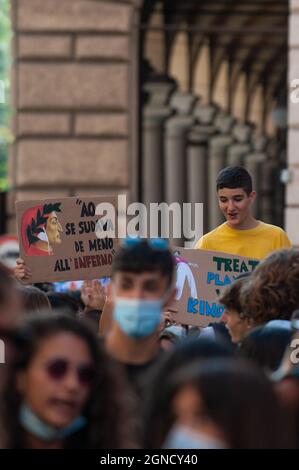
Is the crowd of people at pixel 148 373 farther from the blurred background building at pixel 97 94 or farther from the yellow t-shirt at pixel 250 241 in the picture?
the blurred background building at pixel 97 94

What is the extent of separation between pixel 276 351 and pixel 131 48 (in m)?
10.1

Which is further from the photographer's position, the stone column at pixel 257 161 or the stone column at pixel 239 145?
the stone column at pixel 257 161

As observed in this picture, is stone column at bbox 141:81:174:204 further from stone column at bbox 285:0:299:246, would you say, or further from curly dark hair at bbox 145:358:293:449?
curly dark hair at bbox 145:358:293:449

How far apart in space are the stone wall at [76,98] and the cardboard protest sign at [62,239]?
6.71 metres

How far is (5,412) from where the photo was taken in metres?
4.41

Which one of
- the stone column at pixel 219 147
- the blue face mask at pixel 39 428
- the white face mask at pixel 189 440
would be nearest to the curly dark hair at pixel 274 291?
the blue face mask at pixel 39 428

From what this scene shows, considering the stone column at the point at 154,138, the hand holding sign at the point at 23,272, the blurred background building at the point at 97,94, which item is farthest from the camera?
the stone column at the point at 154,138

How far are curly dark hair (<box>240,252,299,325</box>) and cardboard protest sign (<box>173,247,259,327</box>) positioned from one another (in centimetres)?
164

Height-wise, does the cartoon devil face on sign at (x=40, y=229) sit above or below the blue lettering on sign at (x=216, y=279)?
→ above

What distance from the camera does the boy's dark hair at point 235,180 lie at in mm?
8641

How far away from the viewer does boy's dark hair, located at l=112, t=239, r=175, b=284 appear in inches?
210

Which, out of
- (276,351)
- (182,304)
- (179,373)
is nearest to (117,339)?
(276,351)

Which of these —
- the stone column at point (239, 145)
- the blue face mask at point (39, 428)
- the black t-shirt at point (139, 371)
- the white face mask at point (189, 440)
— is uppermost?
the white face mask at point (189, 440)

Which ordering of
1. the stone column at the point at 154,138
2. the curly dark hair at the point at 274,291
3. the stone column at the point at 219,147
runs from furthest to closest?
the stone column at the point at 219,147
the stone column at the point at 154,138
the curly dark hair at the point at 274,291
